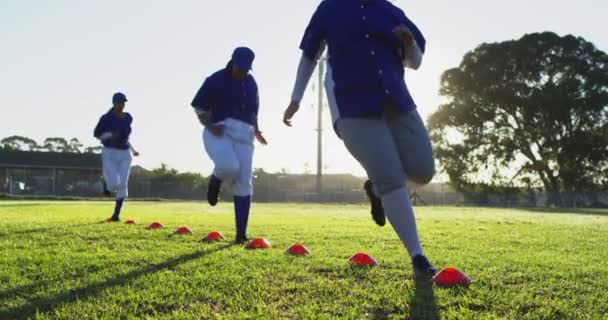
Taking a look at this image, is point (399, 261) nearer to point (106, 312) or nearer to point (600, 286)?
point (600, 286)

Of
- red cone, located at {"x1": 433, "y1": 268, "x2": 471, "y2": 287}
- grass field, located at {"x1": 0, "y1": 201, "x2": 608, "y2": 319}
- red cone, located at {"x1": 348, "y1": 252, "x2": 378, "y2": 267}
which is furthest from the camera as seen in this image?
red cone, located at {"x1": 348, "y1": 252, "x2": 378, "y2": 267}

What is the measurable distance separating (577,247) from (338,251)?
282 cm

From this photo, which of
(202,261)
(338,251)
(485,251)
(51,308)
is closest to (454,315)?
(51,308)

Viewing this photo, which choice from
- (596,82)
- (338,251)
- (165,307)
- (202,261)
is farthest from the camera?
(596,82)

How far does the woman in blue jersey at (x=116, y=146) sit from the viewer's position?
10188mm

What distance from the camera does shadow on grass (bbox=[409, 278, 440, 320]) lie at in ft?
9.21

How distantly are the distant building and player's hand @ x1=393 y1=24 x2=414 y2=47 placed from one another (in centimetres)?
4871

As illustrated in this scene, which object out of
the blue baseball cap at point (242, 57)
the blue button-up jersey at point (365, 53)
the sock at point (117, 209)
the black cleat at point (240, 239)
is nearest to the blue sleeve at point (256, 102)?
the blue baseball cap at point (242, 57)

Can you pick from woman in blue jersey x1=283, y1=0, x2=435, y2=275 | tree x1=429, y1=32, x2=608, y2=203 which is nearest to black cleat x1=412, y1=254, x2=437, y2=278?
woman in blue jersey x1=283, y1=0, x2=435, y2=275

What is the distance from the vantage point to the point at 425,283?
3.57 m

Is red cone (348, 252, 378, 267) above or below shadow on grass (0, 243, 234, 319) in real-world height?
above

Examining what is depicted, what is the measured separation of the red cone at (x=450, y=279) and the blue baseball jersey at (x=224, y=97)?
361 centimetres

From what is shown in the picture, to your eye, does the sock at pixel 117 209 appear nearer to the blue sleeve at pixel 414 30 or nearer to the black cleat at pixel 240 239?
the black cleat at pixel 240 239

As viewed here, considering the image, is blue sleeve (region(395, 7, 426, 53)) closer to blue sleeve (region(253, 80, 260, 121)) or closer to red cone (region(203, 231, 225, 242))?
blue sleeve (region(253, 80, 260, 121))
